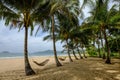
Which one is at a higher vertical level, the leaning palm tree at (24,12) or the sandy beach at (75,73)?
the leaning palm tree at (24,12)

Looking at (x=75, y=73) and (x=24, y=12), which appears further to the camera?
(x=24, y=12)

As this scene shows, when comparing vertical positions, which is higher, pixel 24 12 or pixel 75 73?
pixel 24 12

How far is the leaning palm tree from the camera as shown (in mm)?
11945

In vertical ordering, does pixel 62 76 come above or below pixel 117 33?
below

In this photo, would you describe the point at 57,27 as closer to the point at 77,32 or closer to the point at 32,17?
the point at 77,32

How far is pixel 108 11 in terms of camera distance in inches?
669

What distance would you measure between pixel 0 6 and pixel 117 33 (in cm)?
1536

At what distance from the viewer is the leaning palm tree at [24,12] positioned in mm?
11945

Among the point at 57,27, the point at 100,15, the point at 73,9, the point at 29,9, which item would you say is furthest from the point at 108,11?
the point at 29,9

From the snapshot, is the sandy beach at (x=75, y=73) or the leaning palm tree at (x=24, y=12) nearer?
the sandy beach at (x=75, y=73)

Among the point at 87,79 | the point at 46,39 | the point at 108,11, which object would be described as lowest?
the point at 87,79

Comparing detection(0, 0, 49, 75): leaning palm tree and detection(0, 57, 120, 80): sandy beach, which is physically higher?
detection(0, 0, 49, 75): leaning palm tree

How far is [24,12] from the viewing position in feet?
40.6

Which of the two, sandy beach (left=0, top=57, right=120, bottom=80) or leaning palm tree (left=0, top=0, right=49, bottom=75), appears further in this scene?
leaning palm tree (left=0, top=0, right=49, bottom=75)
